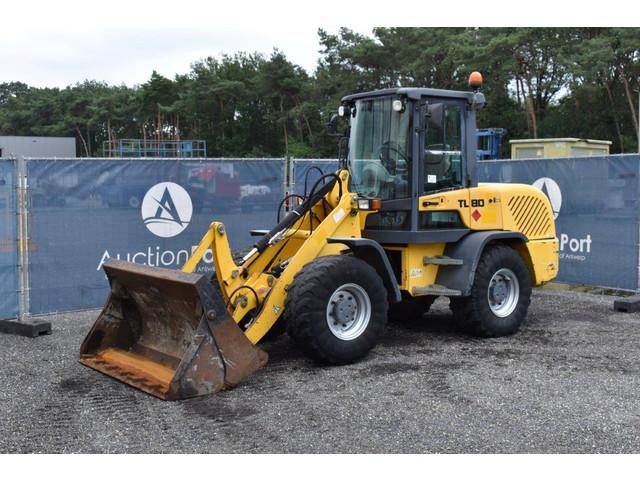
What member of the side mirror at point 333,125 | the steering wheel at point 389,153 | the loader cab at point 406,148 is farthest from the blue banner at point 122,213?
the steering wheel at point 389,153

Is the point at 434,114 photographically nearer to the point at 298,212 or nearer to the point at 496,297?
the point at 298,212

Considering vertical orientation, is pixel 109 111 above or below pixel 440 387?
above

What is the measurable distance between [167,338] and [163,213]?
11.8ft

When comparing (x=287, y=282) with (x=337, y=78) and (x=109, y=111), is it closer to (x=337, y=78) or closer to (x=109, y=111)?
(x=337, y=78)

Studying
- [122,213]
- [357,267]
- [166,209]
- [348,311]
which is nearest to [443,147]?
[357,267]

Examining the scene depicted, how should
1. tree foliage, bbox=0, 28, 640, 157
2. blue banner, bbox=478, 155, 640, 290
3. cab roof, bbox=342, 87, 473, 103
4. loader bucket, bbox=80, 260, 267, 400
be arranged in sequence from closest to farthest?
loader bucket, bbox=80, 260, 267, 400
cab roof, bbox=342, 87, 473, 103
blue banner, bbox=478, 155, 640, 290
tree foliage, bbox=0, 28, 640, 157

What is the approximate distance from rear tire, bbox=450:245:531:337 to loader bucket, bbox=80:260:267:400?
2853mm

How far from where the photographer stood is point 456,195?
847 cm

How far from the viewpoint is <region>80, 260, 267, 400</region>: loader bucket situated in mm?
6160

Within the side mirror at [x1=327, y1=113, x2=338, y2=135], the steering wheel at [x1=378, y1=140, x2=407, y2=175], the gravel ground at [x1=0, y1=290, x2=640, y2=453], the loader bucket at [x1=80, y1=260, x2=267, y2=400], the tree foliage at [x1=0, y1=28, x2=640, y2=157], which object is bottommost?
the gravel ground at [x1=0, y1=290, x2=640, y2=453]

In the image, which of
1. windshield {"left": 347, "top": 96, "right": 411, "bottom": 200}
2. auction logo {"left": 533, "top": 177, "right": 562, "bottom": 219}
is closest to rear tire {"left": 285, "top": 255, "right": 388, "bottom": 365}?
windshield {"left": 347, "top": 96, "right": 411, "bottom": 200}

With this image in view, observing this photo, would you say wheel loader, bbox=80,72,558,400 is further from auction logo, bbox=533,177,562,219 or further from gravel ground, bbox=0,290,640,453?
auction logo, bbox=533,177,562,219

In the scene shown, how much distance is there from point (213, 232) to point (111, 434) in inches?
93.2

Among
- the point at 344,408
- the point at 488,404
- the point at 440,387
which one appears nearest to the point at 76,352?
the point at 344,408
